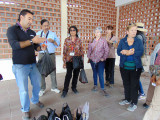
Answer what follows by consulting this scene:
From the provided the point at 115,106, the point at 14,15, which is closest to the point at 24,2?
the point at 14,15

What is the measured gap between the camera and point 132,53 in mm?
2031

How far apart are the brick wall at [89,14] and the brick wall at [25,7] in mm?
517

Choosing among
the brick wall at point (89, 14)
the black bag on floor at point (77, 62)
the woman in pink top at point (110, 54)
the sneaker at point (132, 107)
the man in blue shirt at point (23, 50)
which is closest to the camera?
the man in blue shirt at point (23, 50)

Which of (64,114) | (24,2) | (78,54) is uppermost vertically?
(24,2)

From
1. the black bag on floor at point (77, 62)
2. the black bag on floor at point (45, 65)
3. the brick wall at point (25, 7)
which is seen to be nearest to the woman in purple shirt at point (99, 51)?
Answer: the black bag on floor at point (77, 62)

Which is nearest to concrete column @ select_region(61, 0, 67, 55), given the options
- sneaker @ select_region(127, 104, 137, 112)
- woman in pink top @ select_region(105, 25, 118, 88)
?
woman in pink top @ select_region(105, 25, 118, 88)

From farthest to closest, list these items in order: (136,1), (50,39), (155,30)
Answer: (136,1) < (155,30) < (50,39)

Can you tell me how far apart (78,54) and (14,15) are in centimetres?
260

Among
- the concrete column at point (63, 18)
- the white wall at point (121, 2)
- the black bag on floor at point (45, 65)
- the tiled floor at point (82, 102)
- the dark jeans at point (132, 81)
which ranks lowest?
the tiled floor at point (82, 102)

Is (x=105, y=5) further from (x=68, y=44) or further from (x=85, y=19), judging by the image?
(x=68, y=44)

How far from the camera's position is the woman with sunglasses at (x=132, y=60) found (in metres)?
2.04

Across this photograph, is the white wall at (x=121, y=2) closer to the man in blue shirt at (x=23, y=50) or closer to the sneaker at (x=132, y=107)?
the sneaker at (x=132, y=107)

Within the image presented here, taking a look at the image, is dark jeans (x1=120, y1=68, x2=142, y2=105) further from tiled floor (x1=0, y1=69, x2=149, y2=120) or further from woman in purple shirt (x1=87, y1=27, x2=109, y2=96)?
woman in purple shirt (x1=87, y1=27, x2=109, y2=96)

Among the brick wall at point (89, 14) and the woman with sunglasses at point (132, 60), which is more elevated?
the brick wall at point (89, 14)
